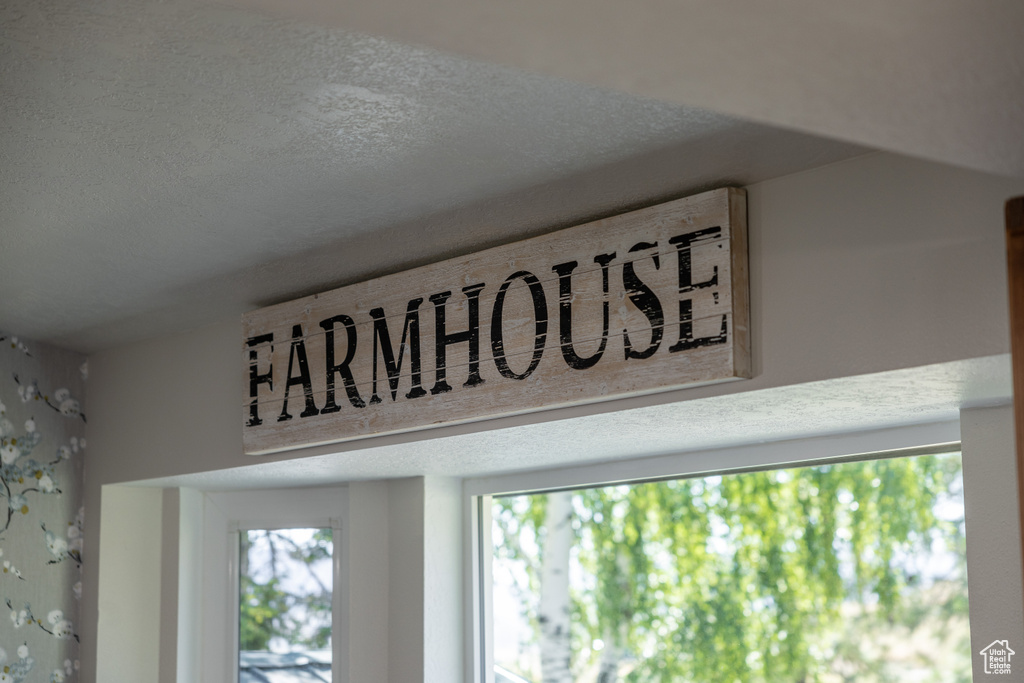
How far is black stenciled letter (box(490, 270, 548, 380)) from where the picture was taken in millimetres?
2082

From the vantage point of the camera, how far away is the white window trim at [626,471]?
2229 millimetres

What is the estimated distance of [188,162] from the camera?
1954 mm

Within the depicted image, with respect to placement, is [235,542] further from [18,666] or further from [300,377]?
[300,377]

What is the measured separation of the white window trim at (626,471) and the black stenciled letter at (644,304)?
0.68m

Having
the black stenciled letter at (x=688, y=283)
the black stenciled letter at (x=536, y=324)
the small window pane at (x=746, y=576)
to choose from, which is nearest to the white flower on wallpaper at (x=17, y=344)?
the black stenciled letter at (x=536, y=324)

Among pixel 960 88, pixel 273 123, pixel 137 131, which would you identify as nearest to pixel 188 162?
pixel 137 131

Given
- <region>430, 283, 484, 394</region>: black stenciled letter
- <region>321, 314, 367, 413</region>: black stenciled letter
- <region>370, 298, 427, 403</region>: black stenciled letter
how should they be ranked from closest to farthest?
1. <region>430, 283, 484, 394</region>: black stenciled letter
2. <region>370, 298, 427, 403</region>: black stenciled letter
3. <region>321, 314, 367, 413</region>: black stenciled letter

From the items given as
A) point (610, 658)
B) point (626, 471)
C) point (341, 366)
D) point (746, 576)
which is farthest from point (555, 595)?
point (341, 366)

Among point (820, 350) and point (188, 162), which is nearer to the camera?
point (820, 350)

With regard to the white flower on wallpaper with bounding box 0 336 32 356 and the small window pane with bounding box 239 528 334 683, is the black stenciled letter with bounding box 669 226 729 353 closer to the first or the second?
the small window pane with bounding box 239 528 334 683

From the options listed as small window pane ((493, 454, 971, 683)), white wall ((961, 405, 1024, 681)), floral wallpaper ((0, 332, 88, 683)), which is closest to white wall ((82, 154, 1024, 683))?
white wall ((961, 405, 1024, 681))

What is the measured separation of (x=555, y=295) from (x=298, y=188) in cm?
58

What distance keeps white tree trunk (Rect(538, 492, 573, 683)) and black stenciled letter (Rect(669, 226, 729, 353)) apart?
5233 millimetres

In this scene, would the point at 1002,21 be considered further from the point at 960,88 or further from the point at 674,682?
the point at 674,682
